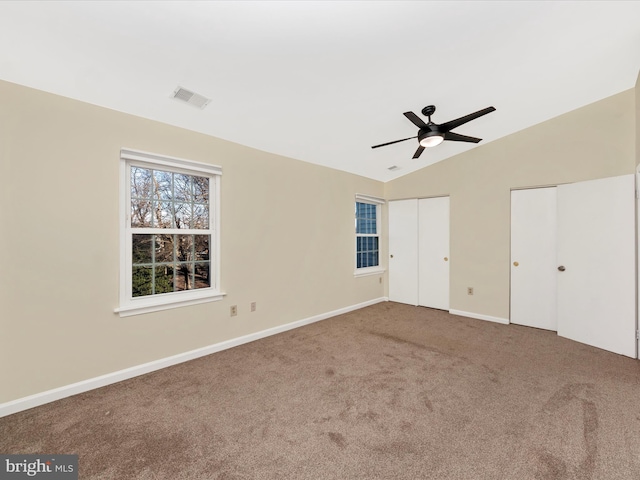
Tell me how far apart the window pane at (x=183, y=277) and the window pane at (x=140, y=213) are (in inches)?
21.2

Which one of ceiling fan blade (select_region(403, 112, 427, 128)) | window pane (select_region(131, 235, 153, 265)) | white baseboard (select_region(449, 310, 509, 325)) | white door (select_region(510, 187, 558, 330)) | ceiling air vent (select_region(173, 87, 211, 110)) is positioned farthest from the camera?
white baseboard (select_region(449, 310, 509, 325))

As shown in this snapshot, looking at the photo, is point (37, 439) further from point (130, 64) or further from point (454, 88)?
point (454, 88)

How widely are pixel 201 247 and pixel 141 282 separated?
2.15 feet

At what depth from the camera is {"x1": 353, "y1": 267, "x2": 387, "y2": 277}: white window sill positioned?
482 cm

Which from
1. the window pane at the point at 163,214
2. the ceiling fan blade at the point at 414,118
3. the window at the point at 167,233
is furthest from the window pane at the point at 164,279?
the ceiling fan blade at the point at 414,118

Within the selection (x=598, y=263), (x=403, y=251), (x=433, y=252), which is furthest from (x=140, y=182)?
(x=598, y=263)

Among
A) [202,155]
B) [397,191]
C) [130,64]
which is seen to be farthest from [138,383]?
[397,191]

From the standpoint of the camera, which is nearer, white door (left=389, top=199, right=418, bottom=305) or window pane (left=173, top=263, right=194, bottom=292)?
window pane (left=173, top=263, right=194, bottom=292)

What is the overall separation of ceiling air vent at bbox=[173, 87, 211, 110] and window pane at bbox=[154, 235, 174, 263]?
1294 millimetres

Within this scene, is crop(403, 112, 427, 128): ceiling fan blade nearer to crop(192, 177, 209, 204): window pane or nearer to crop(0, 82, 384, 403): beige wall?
crop(0, 82, 384, 403): beige wall

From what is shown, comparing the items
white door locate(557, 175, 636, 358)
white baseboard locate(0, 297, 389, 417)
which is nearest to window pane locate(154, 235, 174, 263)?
white baseboard locate(0, 297, 389, 417)

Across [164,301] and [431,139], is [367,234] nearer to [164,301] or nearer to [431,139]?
[431,139]

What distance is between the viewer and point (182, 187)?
290cm

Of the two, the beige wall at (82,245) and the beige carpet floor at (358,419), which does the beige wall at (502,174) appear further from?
the beige wall at (82,245)
